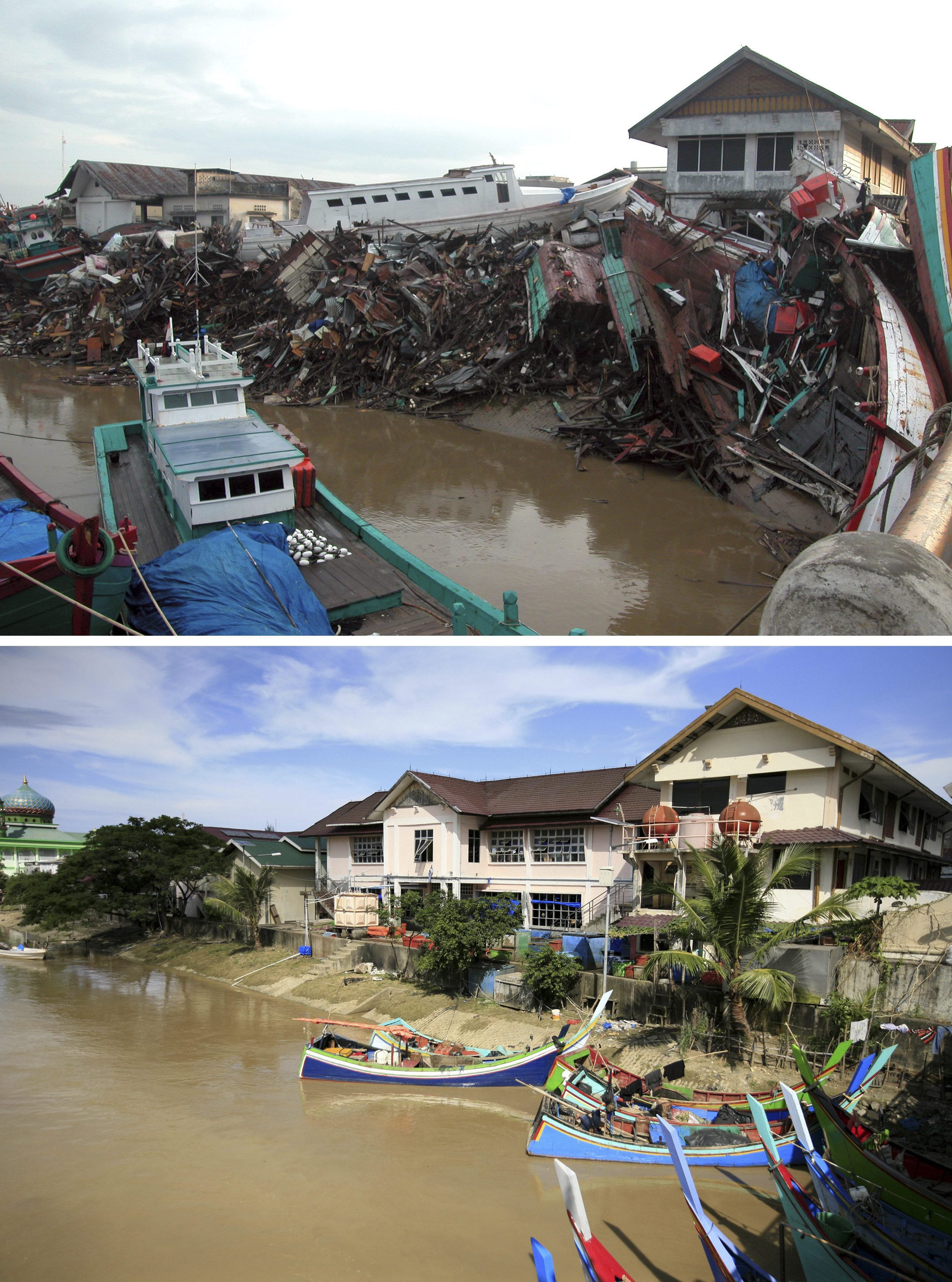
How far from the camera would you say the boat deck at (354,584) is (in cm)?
816

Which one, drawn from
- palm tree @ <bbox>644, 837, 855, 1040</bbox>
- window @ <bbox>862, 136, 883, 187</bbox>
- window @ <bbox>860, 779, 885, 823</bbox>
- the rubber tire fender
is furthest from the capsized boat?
window @ <bbox>862, 136, 883, 187</bbox>

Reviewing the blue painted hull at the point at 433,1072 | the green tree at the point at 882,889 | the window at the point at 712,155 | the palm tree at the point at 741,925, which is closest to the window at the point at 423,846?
the blue painted hull at the point at 433,1072

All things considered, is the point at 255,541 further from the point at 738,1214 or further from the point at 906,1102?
the point at 906,1102

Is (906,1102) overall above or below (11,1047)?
above

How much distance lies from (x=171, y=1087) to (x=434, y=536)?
7861 mm

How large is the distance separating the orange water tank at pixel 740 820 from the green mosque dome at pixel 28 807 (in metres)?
19.6

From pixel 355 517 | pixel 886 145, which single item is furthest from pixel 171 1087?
pixel 886 145

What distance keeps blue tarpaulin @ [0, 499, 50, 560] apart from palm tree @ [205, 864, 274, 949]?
8409 millimetres

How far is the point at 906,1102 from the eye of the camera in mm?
7156

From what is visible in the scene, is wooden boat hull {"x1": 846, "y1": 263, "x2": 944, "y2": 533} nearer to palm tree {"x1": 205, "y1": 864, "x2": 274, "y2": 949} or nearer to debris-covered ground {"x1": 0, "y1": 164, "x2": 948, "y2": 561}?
debris-covered ground {"x1": 0, "y1": 164, "x2": 948, "y2": 561}

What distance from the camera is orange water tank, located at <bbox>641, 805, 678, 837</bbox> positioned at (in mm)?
10406

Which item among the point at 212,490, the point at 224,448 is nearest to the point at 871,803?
the point at 212,490

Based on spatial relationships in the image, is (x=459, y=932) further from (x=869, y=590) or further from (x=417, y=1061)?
(x=869, y=590)

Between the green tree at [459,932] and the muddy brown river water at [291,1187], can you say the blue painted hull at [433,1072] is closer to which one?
the muddy brown river water at [291,1187]
